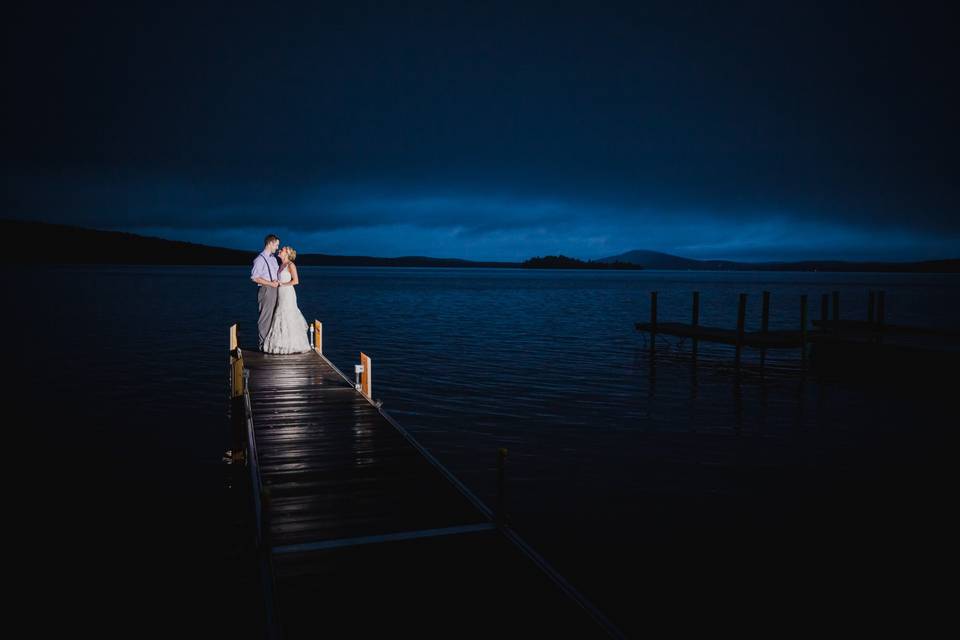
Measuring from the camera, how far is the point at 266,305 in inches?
652

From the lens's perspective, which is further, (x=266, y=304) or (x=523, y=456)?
(x=266, y=304)

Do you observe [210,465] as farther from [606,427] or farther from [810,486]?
[810,486]

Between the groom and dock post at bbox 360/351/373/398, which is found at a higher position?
the groom

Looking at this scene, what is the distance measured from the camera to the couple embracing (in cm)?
1542

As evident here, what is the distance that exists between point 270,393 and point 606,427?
779 centimetres

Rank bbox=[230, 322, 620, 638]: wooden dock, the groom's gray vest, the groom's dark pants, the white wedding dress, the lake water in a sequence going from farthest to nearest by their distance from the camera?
the white wedding dress → the groom's dark pants → the groom's gray vest → the lake water → bbox=[230, 322, 620, 638]: wooden dock

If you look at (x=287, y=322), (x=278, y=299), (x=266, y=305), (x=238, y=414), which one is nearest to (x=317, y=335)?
(x=287, y=322)

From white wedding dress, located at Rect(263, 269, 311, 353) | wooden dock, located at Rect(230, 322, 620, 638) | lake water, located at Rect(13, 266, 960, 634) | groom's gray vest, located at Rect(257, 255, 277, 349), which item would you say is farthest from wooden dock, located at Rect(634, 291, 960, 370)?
wooden dock, located at Rect(230, 322, 620, 638)

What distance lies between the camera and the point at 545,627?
5.00 meters

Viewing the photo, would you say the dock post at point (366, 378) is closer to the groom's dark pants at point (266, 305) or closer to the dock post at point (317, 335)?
the groom's dark pants at point (266, 305)

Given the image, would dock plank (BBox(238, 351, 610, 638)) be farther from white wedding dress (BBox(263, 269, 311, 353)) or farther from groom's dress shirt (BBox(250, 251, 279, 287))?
white wedding dress (BBox(263, 269, 311, 353))

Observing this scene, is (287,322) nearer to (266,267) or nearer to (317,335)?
(317,335)

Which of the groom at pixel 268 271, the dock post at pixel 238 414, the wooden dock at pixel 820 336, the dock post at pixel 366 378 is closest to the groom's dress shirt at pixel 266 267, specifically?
the groom at pixel 268 271

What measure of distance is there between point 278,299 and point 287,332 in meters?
1.70
